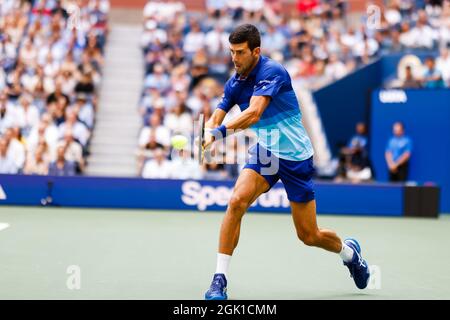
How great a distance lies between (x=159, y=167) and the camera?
14.7m

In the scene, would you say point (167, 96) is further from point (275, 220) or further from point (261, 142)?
point (261, 142)

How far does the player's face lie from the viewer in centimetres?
613

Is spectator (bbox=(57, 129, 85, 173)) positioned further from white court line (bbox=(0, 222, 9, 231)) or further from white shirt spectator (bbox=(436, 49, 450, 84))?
white shirt spectator (bbox=(436, 49, 450, 84))

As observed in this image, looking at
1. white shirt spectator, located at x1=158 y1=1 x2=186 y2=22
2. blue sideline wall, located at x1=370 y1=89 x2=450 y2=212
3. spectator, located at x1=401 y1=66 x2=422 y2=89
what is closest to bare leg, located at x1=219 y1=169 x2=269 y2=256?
blue sideline wall, located at x1=370 y1=89 x2=450 y2=212

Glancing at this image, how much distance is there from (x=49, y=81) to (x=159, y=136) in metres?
2.98

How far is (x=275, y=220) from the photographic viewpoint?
12.9 m

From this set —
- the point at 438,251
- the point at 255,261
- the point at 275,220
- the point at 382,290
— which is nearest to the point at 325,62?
the point at 275,220

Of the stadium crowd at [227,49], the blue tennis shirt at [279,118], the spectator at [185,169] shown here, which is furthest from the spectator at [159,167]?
the blue tennis shirt at [279,118]

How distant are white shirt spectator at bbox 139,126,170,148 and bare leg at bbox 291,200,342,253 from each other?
357 inches

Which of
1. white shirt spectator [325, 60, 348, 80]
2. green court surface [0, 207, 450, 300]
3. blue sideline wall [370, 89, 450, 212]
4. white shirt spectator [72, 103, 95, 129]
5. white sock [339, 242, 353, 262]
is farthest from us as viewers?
white shirt spectator [325, 60, 348, 80]

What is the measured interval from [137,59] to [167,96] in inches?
119

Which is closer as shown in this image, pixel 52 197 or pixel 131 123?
pixel 52 197
